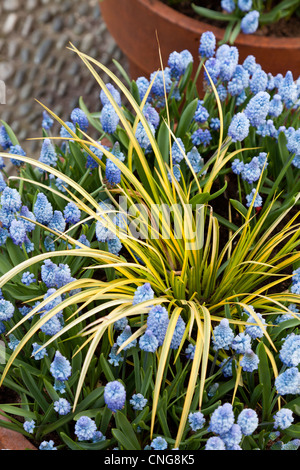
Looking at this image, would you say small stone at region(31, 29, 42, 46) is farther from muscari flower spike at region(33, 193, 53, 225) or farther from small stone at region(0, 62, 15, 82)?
muscari flower spike at region(33, 193, 53, 225)

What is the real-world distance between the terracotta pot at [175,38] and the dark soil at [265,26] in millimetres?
154

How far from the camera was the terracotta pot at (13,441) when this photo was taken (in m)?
0.97

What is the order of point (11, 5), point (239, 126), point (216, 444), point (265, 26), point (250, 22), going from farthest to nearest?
point (11, 5) < point (265, 26) < point (250, 22) < point (239, 126) < point (216, 444)

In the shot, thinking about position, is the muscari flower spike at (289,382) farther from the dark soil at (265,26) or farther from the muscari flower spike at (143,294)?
the dark soil at (265,26)

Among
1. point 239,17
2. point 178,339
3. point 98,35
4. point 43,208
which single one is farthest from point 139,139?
point 98,35

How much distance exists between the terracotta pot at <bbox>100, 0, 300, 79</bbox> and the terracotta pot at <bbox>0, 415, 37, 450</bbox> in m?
1.19

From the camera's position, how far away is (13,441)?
3.18ft

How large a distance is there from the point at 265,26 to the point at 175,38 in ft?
1.03

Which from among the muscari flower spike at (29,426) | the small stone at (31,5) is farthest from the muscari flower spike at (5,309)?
the small stone at (31,5)

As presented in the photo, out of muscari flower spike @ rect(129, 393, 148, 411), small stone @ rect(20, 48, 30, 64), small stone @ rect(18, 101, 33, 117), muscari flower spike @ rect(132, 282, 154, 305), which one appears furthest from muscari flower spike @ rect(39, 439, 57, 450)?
small stone @ rect(20, 48, 30, 64)

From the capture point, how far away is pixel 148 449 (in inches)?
37.0

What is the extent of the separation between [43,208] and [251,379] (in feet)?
1.53

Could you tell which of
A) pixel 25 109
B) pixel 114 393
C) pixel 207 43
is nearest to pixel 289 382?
pixel 114 393

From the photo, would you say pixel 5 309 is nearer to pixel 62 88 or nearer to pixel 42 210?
pixel 42 210
